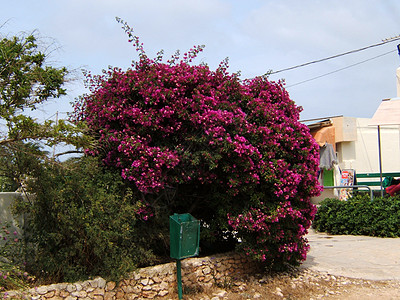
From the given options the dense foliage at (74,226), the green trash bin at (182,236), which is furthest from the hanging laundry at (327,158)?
the dense foliage at (74,226)

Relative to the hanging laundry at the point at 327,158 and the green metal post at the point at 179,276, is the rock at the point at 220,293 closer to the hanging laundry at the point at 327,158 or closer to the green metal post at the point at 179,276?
the green metal post at the point at 179,276

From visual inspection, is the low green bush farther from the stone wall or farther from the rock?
the rock

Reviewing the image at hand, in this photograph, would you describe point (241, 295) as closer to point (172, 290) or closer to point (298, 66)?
point (172, 290)

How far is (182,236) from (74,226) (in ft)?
4.60

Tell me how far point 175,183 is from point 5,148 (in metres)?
2.42

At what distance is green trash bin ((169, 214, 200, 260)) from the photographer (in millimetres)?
5719

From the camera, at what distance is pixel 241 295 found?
6324 millimetres

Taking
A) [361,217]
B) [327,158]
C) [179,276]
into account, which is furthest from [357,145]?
[179,276]

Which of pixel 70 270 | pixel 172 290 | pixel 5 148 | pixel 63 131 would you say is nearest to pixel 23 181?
pixel 5 148

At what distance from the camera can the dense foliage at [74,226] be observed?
5426 mm

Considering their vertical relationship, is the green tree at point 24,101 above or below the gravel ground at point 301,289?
above

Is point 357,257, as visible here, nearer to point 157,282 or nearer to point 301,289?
point 301,289

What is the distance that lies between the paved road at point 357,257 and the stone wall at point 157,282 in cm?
168

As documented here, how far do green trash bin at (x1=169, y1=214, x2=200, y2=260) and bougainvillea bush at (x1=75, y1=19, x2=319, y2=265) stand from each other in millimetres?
572
